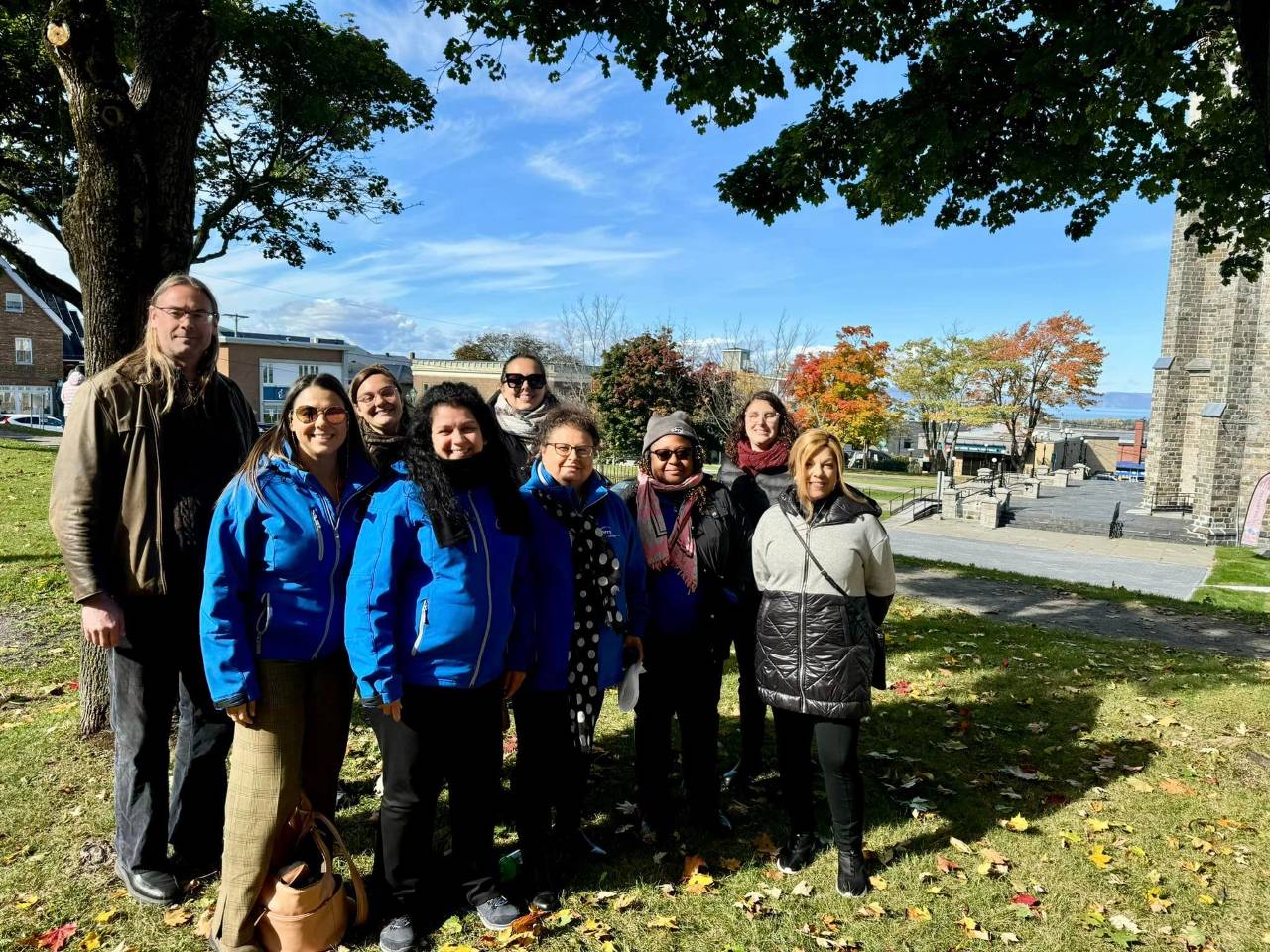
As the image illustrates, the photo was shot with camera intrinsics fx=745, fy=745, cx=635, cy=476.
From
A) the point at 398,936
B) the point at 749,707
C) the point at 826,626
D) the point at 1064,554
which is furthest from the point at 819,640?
the point at 1064,554

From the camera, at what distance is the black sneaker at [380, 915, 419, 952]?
2742mm

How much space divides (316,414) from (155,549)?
0.89m

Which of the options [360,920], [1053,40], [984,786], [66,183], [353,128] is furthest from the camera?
[353,128]

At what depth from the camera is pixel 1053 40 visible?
589cm

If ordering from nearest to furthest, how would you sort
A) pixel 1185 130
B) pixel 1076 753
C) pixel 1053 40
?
pixel 1076 753
pixel 1053 40
pixel 1185 130

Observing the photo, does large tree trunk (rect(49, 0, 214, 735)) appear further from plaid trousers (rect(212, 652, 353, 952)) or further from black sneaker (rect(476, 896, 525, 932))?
black sneaker (rect(476, 896, 525, 932))

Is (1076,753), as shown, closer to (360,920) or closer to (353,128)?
(360,920)

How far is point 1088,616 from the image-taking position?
9.38 meters

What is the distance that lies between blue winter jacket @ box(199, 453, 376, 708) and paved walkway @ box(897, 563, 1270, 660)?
8.43 meters

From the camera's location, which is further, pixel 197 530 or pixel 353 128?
pixel 353 128

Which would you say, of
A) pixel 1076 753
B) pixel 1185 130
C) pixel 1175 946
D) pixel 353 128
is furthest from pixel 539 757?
pixel 353 128

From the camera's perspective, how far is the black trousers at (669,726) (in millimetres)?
3590

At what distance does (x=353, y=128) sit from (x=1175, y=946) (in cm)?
1575

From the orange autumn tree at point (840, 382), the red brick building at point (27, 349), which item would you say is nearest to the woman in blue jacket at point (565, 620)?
the orange autumn tree at point (840, 382)
